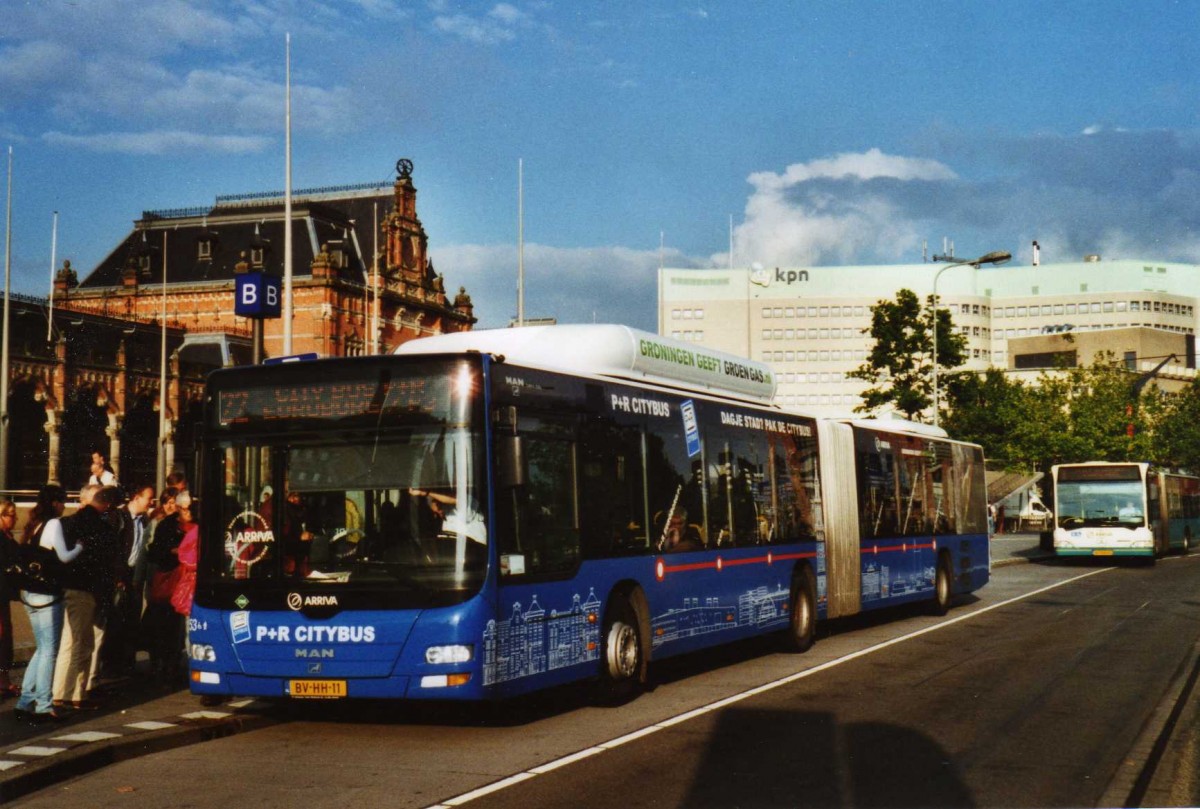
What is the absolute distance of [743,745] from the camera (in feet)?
31.8

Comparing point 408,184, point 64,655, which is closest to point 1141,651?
point 64,655

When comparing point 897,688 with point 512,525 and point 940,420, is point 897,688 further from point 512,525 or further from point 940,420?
point 940,420

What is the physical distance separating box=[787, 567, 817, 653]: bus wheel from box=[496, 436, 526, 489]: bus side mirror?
23.0ft

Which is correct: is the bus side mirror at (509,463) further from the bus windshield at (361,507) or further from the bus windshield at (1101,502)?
the bus windshield at (1101,502)

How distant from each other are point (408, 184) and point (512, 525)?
82.9 metres

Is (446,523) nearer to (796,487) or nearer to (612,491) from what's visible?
(612,491)

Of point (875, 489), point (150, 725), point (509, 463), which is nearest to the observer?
point (509, 463)

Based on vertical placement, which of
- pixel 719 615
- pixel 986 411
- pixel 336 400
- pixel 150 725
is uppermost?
pixel 986 411

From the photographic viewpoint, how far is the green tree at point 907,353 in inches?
1877

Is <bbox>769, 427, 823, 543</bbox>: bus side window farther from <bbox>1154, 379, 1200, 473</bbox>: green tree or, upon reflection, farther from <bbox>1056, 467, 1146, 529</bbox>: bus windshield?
<bbox>1154, 379, 1200, 473</bbox>: green tree

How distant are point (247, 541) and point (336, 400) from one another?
1.29 meters

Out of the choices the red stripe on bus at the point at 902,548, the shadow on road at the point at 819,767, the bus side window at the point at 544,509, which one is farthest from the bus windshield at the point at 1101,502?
the bus side window at the point at 544,509

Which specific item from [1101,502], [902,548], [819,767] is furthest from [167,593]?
[1101,502]

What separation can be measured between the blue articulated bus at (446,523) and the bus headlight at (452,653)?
0.05 ft
